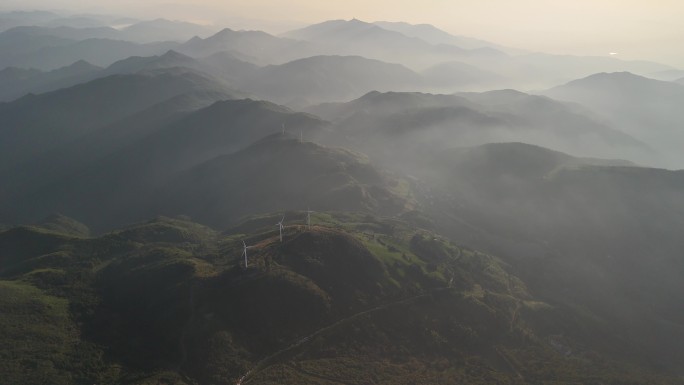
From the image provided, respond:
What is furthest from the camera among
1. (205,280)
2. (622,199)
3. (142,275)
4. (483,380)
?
(622,199)

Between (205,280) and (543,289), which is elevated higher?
(205,280)

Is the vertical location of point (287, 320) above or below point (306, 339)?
above

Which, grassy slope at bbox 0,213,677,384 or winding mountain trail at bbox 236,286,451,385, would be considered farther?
grassy slope at bbox 0,213,677,384

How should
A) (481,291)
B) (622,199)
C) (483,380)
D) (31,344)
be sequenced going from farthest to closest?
(622,199)
(481,291)
(483,380)
(31,344)

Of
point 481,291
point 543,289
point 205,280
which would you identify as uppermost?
point 205,280

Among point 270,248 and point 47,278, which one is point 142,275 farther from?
point 270,248

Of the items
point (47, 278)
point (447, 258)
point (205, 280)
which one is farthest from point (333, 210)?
point (47, 278)

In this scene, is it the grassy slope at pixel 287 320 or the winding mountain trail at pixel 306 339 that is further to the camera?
the grassy slope at pixel 287 320

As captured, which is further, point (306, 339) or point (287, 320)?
point (287, 320)

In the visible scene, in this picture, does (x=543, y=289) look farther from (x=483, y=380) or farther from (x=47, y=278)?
(x=47, y=278)

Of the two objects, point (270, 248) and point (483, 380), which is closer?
point (483, 380)
